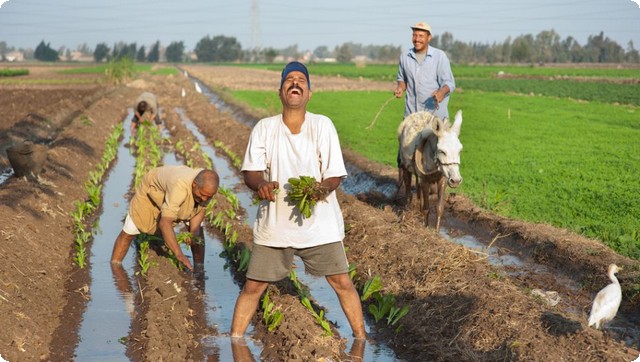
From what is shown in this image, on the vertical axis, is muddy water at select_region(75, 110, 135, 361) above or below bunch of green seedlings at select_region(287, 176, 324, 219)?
below

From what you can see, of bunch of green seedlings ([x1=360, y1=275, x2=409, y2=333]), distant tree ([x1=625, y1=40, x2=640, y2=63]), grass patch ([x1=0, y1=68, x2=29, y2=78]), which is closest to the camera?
bunch of green seedlings ([x1=360, y1=275, x2=409, y2=333])

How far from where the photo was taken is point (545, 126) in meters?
22.2

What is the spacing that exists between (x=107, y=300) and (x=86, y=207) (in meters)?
3.35

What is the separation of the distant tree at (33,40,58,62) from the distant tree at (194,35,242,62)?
37390 millimetres

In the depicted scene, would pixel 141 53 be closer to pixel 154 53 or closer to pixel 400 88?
pixel 154 53

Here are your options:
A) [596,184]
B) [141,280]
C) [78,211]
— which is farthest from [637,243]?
[78,211]

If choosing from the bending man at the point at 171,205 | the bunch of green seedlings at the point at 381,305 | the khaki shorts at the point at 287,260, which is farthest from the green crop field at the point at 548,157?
the bending man at the point at 171,205

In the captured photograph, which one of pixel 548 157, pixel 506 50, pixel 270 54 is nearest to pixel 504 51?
pixel 506 50

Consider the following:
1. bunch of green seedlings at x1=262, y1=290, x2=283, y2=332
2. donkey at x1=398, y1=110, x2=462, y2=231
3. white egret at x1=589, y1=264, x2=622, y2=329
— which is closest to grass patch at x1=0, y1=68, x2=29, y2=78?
donkey at x1=398, y1=110, x2=462, y2=231

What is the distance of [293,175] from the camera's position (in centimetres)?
523

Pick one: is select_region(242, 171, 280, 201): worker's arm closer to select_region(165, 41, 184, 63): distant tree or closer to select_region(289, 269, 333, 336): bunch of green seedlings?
select_region(289, 269, 333, 336): bunch of green seedlings

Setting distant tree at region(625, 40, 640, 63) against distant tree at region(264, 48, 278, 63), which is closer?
distant tree at region(625, 40, 640, 63)

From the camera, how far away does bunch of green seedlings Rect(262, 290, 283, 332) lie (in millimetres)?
5848

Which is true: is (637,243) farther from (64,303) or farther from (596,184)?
(64,303)
